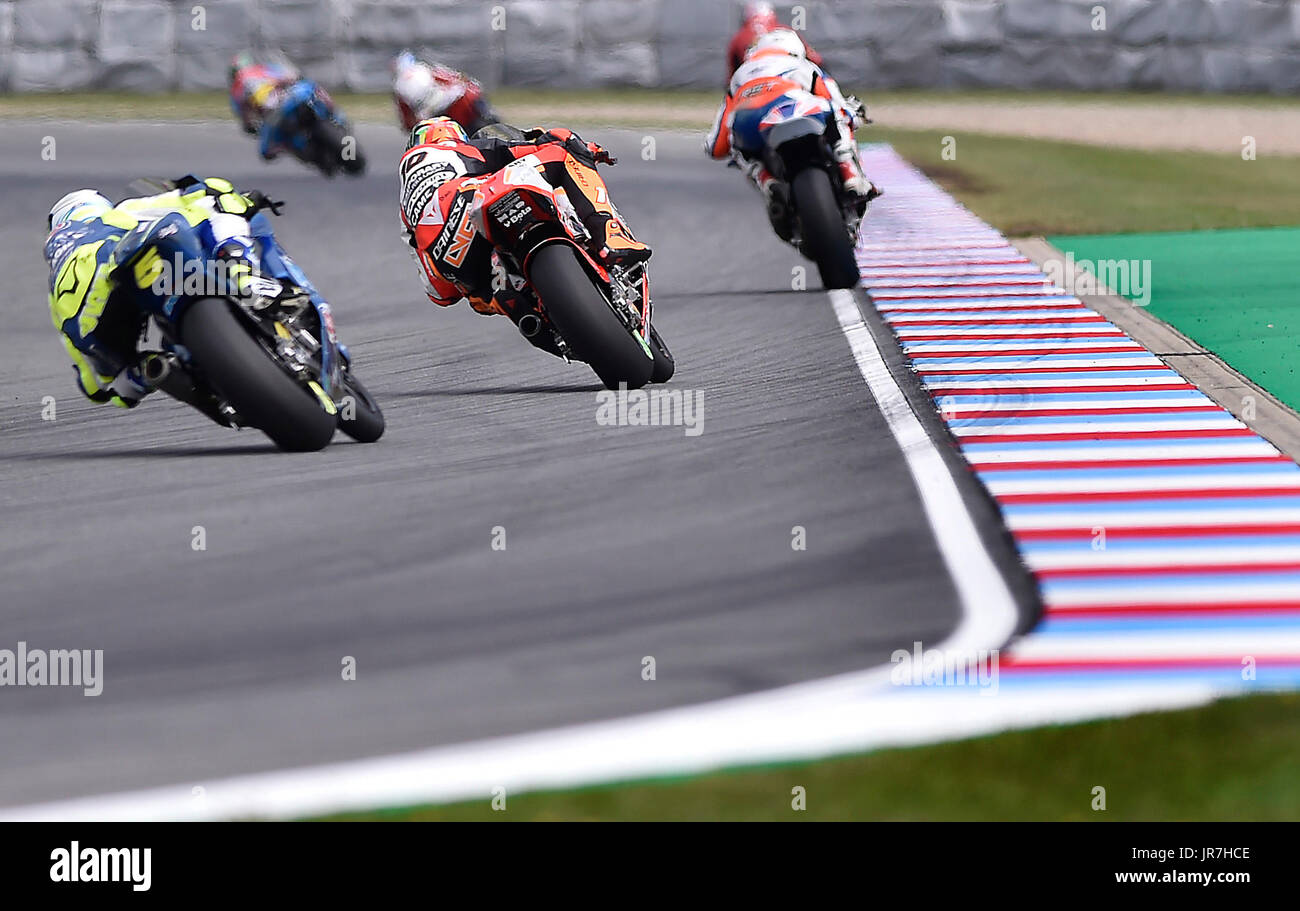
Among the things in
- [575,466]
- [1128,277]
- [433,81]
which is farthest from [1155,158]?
[575,466]

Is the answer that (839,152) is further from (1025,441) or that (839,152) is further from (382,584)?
(382,584)

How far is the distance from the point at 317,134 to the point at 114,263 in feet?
32.4

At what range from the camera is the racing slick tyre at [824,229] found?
10016 mm

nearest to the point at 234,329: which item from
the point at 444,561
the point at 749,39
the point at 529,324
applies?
the point at 444,561

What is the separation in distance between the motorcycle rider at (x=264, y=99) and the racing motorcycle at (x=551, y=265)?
888 cm

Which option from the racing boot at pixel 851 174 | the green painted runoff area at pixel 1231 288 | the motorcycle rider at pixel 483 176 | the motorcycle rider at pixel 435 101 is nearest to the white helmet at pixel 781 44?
the racing boot at pixel 851 174

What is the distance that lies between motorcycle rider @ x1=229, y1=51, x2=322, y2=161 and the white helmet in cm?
650

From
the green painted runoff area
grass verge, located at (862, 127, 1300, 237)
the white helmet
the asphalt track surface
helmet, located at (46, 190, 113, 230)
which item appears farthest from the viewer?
grass verge, located at (862, 127, 1300, 237)

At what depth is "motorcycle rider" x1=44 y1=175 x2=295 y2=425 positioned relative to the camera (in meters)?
6.62

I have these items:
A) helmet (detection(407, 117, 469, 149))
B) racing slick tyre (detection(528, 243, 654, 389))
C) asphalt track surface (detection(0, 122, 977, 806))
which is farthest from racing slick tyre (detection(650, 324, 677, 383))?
helmet (detection(407, 117, 469, 149))

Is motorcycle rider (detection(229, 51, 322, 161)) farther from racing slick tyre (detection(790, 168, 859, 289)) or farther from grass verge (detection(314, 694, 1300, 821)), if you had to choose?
grass verge (detection(314, 694, 1300, 821))

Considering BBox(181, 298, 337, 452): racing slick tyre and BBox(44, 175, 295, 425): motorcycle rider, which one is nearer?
BBox(181, 298, 337, 452): racing slick tyre

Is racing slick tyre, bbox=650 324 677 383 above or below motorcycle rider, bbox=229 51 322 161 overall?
below
